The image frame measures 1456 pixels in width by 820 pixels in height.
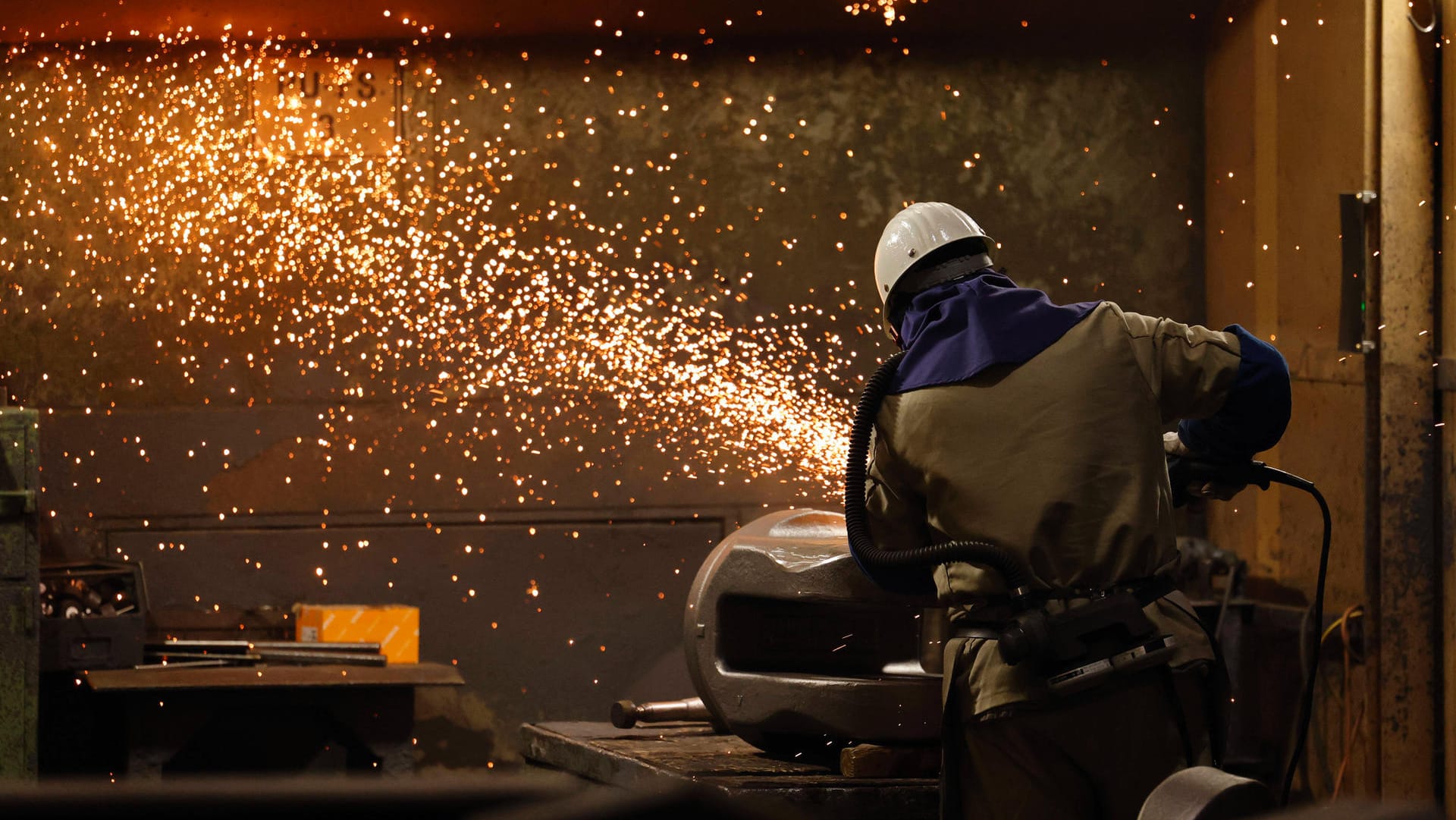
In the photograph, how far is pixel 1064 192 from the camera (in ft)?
15.8

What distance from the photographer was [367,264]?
457 centimetres

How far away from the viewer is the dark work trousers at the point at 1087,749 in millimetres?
2441

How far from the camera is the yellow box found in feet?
13.9

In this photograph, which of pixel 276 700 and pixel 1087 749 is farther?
pixel 276 700

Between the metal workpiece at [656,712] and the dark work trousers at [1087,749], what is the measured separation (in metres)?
0.81

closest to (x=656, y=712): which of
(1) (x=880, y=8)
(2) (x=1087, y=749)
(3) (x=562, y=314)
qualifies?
(2) (x=1087, y=749)

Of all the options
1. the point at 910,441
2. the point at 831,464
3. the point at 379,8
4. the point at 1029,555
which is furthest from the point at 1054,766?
the point at 379,8

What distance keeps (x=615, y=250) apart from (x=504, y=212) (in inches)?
14.4

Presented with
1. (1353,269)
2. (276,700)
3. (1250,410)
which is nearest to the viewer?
(1250,410)

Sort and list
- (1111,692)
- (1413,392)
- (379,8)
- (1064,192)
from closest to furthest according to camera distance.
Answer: (1111,692) → (1413,392) → (379,8) → (1064,192)

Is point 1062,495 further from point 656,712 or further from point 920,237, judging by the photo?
point 656,712

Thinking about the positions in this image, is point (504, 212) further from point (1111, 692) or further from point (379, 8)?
point (1111, 692)

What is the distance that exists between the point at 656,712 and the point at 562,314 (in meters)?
1.72

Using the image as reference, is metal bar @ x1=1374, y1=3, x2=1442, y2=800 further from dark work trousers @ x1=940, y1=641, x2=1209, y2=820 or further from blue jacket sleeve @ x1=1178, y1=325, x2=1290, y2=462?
dark work trousers @ x1=940, y1=641, x2=1209, y2=820
